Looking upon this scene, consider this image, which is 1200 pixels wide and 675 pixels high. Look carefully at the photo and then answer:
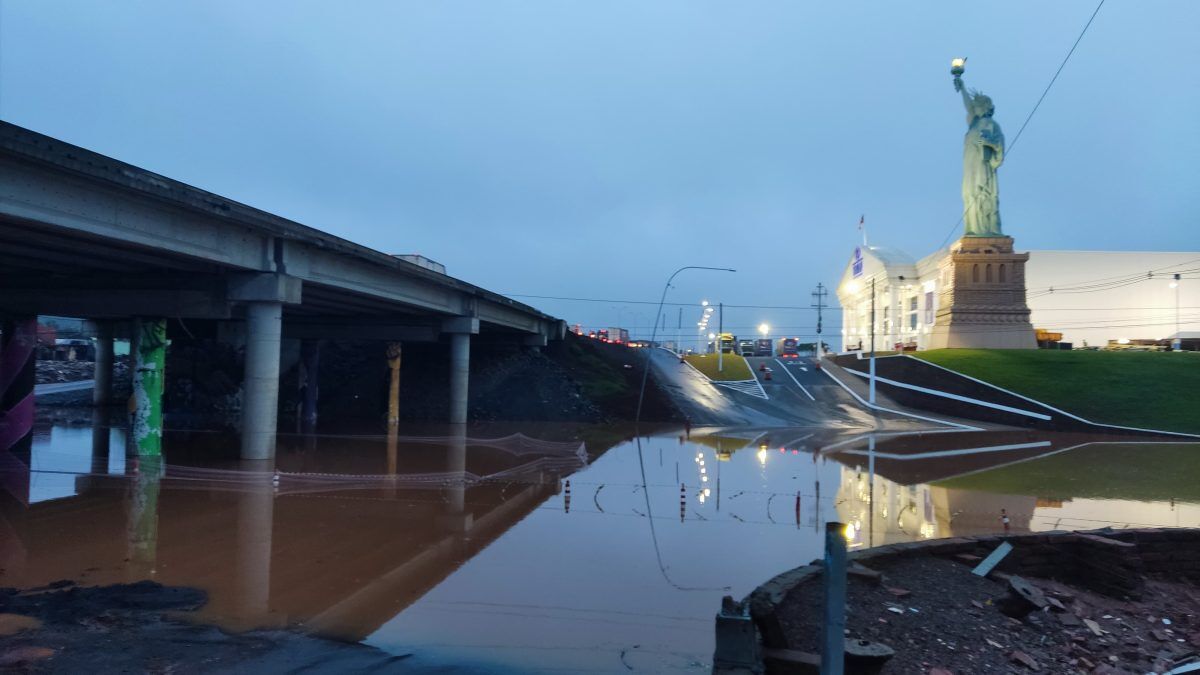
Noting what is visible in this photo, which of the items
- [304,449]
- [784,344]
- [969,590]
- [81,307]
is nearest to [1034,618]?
[969,590]

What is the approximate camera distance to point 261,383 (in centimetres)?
2481

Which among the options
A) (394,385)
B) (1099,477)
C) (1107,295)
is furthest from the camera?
(1107,295)

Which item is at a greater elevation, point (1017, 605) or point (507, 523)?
point (1017, 605)

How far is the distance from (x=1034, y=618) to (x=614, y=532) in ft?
25.5

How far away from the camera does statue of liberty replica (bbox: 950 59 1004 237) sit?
77.6 m

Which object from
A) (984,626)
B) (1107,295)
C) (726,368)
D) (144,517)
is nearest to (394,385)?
(144,517)

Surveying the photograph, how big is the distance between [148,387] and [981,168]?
7740 centimetres

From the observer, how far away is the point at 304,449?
3002cm

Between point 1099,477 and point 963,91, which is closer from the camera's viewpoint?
point 1099,477

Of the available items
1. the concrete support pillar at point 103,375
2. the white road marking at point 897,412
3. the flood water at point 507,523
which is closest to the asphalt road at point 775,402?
the white road marking at point 897,412

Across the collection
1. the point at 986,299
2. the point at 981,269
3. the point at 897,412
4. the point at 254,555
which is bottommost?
the point at 254,555

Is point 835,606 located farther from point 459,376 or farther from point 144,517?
point 459,376

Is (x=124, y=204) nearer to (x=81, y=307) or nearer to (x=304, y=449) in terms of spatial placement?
(x=81, y=307)

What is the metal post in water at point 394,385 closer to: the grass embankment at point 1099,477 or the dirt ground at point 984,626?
the grass embankment at point 1099,477
